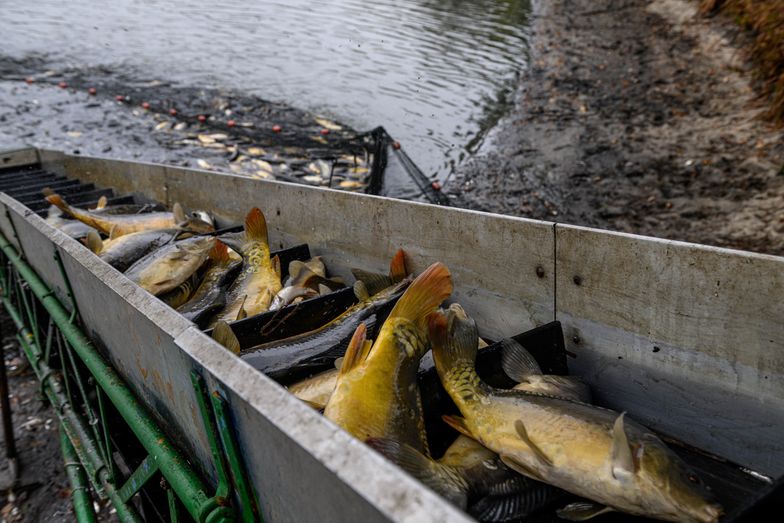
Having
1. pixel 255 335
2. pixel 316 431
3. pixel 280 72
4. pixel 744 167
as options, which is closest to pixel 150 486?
pixel 255 335

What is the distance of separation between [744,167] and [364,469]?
853cm

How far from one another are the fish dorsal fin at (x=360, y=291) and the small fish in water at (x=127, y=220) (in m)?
2.00

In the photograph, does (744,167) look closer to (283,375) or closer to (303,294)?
(303,294)

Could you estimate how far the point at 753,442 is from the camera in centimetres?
238

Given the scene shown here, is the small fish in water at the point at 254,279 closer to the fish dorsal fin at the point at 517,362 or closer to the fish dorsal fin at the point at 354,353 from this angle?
the fish dorsal fin at the point at 354,353

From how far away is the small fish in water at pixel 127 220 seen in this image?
4898 millimetres

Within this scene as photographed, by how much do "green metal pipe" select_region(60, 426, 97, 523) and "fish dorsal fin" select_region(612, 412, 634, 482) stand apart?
2610mm

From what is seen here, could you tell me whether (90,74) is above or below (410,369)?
above

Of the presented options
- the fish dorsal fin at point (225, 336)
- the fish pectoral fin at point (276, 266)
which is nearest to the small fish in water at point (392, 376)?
the fish dorsal fin at point (225, 336)

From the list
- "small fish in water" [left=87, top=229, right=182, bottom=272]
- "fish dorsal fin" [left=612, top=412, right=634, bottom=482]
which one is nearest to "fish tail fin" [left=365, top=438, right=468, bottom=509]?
"fish dorsal fin" [left=612, top=412, right=634, bottom=482]

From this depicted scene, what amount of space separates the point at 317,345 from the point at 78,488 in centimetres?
164

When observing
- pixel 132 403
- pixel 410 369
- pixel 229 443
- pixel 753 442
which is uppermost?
pixel 229 443

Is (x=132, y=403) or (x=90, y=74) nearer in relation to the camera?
(x=132, y=403)

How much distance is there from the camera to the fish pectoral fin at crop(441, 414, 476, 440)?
2298 millimetres
